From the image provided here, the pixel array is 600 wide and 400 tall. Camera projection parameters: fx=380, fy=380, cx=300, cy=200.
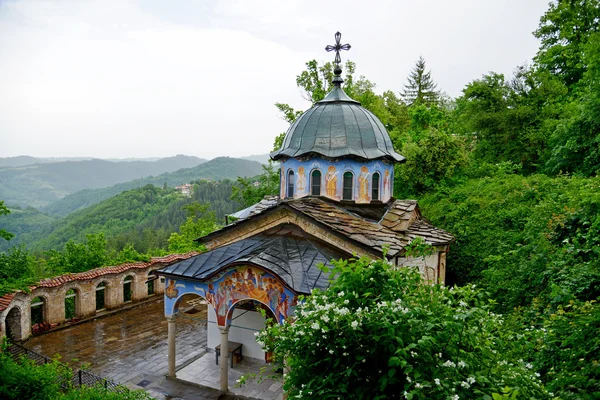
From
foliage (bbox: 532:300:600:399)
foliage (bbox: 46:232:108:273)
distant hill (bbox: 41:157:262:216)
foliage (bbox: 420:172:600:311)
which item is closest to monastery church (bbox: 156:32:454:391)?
foliage (bbox: 420:172:600:311)

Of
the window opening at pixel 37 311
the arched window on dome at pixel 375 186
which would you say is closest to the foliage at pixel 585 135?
the arched window on dome at pixel 375 186

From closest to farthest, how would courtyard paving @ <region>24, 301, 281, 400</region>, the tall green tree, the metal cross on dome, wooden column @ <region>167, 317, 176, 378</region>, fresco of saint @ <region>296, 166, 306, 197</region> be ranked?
courtyard paving @ <region>24, 301, 281, 400</region> < wooden column @ <region>167, 317, 176, 378</region> < fresco of saint @ <region>296, 166, 306, 197</region> < the metal cross on dome < the tall green tree

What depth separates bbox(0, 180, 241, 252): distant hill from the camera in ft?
216

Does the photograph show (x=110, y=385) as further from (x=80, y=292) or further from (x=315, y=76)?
(x=315, y=76)

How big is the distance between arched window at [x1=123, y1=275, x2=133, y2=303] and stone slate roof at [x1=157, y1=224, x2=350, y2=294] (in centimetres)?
838

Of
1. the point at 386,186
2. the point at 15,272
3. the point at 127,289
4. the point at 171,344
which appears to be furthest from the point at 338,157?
the point at 15,272

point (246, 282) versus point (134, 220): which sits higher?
point (246, 282)

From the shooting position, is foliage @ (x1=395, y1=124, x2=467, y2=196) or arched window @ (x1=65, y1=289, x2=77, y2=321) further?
foliage @ (x1=395, y1=124, x2=467, y2=196)

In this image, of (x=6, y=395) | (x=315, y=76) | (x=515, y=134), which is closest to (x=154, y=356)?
(x=6, y=395)

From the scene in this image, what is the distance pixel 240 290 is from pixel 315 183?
16.9 feet

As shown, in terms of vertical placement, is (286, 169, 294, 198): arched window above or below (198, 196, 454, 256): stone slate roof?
above

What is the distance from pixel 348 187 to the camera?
13469 mm

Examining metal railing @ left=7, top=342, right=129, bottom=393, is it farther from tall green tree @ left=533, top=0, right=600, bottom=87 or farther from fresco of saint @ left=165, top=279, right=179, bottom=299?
tall green tree @ left=533, top=0, right=600, bottom=87

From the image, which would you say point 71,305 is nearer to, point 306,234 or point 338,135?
point 306,234
